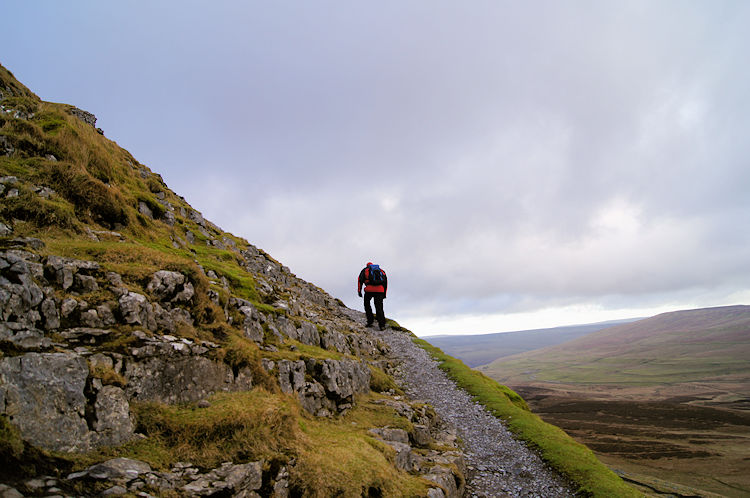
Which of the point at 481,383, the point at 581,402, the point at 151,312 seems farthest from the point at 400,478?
the point at 581,402

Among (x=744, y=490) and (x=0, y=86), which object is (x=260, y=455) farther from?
(x=744, y=490)

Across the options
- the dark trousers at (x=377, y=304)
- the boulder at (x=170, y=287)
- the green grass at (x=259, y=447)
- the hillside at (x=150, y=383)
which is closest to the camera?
the hillside at (x=150, y=383)

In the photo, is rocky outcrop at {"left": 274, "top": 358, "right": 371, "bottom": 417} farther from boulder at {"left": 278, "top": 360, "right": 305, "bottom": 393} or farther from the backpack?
the backpack

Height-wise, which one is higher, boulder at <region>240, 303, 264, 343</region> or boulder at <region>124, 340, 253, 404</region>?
boulder at <region>240, 303, 264, 343</region>

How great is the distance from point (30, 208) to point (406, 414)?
924 inches

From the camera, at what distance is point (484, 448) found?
23109mm

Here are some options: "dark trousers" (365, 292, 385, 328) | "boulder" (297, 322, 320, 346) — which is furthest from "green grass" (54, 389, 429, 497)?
"dark trousers" (365, 292, 385, 328)

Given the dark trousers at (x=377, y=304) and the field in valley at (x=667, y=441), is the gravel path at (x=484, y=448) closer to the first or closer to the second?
the dark trousers at (x=377, y=304)

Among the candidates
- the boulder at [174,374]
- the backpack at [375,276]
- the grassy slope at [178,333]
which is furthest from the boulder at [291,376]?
the backpack at [375,276]

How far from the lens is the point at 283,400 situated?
47.8ft

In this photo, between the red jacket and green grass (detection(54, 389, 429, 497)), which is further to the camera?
the red jacket

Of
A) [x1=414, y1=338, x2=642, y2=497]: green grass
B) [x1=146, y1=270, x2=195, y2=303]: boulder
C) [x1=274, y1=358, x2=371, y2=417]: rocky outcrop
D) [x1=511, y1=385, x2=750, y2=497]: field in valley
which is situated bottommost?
[x1=511, y1=385, x2=750, y2=497]: field in valley

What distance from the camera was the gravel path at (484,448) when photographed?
741 inches

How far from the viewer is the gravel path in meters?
18.8
